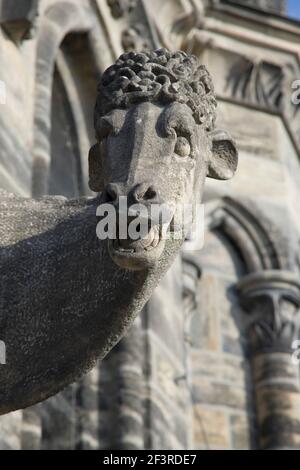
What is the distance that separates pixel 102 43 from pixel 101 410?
1.96 m

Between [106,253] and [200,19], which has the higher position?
[200,19]

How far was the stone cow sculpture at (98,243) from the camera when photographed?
3273 mm

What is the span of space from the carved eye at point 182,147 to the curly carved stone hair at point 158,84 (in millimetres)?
97

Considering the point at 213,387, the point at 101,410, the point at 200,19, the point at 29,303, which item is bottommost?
the point at 29,303

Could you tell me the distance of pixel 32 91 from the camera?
21.5 ft

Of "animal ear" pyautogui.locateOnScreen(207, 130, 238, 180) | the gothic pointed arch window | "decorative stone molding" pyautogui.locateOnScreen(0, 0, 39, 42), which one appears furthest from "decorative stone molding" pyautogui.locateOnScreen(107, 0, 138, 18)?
"animal ear" pyautogui.locateOnScreen(207, 130, 238, 180)

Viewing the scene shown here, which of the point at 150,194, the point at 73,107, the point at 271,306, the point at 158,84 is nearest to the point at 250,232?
the point at 271,306
